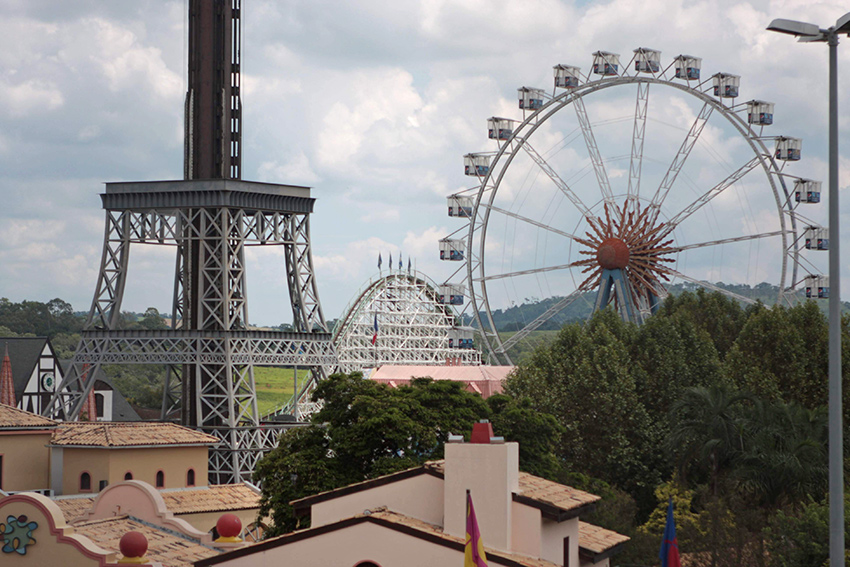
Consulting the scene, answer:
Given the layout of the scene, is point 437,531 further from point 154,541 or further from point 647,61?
point 647,61

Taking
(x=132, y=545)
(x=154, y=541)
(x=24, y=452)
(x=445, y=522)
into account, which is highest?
(x=445, y=522)

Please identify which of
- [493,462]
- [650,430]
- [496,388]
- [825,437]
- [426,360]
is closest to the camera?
[493,462]

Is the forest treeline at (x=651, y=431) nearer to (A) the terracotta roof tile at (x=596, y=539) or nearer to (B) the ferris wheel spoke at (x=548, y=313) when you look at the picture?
(B) the ferris wheel spoke at (x=548, y=313)

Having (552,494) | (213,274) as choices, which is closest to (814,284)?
(213,274)

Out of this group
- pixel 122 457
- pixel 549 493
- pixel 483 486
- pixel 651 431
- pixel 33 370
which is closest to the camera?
pixel 483 486

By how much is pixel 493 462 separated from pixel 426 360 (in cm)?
9887

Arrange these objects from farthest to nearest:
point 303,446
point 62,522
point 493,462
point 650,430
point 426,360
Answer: point 426,360, point 650,430, point 303,446, point 62,522, point 493,462

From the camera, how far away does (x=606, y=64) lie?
7600 cm

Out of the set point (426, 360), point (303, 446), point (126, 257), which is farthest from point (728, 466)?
point (426, 360)

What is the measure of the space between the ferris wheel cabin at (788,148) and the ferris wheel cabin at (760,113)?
A: 1.52 metres

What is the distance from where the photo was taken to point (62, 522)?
2539 cm

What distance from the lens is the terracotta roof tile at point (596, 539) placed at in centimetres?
2588

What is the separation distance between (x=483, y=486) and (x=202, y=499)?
88.1ft

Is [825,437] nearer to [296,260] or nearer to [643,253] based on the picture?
[643,253]
